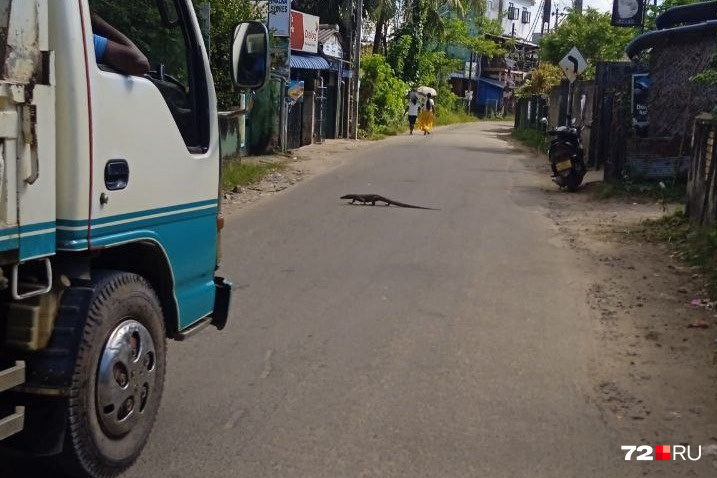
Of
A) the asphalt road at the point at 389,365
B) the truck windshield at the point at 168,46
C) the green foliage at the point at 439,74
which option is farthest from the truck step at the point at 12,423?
the green foliage at the point at 439,74

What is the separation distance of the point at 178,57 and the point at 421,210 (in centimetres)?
853

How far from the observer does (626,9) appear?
22312mm

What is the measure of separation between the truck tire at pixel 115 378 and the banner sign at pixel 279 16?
17774 millimetres

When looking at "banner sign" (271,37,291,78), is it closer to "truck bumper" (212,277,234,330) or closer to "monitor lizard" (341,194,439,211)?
"monitor lizard" (341,194,439,211)

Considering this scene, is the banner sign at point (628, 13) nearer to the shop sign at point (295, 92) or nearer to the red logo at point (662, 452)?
the shop sign at point (295, 92)

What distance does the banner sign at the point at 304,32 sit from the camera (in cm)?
2557

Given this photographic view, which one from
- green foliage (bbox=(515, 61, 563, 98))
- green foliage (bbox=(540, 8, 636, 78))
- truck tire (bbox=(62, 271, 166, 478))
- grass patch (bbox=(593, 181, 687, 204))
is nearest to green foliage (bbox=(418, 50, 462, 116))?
green foliage (bbox=(515, 61, 563, 98))

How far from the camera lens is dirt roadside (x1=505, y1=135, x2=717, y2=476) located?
4746 millimetres

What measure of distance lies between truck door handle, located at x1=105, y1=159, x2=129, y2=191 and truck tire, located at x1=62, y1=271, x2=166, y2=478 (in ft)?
1.25

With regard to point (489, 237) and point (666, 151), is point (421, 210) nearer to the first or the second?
point (489, 237)

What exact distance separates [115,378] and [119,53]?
4.41ft

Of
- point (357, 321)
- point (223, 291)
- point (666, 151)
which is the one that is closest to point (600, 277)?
point (357, 321)

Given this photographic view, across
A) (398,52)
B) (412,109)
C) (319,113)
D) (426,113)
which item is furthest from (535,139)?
(398,52)

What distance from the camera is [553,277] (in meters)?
8.55
